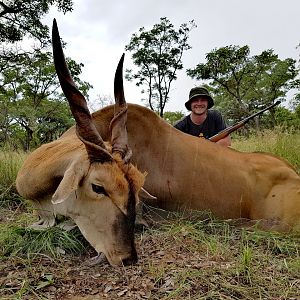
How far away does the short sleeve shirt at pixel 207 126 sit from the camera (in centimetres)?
618

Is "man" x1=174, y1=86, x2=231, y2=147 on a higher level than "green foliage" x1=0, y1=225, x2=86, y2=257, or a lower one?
higher

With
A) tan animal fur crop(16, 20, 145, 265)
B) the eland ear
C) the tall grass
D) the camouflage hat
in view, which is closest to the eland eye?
tan animal fur crop(16, 20, 145, 265)

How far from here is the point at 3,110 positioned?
21.2 m

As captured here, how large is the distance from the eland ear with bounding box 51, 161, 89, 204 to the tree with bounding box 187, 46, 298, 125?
1015 inches

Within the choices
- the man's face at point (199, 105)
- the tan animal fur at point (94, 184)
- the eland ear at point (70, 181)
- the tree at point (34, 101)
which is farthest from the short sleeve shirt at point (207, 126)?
the tree at point (34, 101)

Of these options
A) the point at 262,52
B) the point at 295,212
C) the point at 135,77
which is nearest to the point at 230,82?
the point at 262,52

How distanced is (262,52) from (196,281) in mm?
26499

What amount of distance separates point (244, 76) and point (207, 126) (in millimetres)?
23555

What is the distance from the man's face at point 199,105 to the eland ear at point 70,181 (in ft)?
11.8

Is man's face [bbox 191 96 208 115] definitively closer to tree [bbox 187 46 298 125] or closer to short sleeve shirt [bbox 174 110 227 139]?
short sleeve shirt [bbox 174 110 227 139]

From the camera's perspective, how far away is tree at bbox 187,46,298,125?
27.0 meters

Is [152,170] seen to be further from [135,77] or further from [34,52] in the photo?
[135,77]

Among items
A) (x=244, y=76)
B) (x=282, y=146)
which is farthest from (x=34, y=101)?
(x=282, y=146)

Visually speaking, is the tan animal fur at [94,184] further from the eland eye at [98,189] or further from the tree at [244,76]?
the tree at [244,76]
